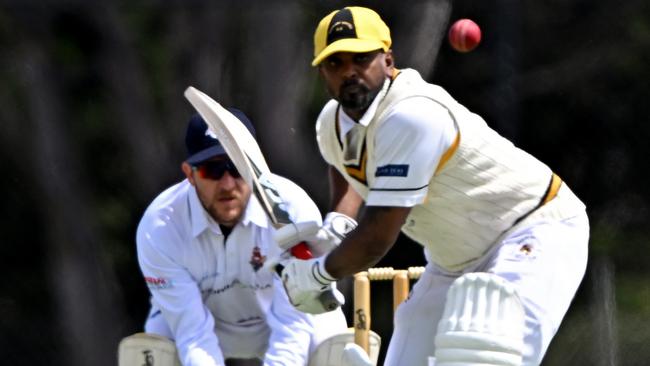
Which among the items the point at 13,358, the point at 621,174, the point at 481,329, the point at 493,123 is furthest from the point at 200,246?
the point at 621,174

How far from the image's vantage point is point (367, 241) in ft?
15.8

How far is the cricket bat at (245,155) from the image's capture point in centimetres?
536

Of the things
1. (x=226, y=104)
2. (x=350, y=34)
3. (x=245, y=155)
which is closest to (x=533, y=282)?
(x=350, y=34)

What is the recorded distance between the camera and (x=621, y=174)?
1001 cm

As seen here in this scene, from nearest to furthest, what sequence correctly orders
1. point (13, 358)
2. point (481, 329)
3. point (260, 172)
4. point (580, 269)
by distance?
point (481, 329)
point (580, 269)
point (260, 172)
point (13, 358)

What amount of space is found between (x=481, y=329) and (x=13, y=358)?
17.1 ft

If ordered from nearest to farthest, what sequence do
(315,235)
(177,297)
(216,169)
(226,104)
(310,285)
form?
(310,285) → (315,235) → (216,169) → (177,297) → (226,104)

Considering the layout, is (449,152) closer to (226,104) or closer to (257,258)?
(257,258)

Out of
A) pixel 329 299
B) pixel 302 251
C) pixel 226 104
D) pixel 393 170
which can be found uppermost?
pixel 226 104

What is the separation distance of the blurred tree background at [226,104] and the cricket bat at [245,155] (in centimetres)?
273

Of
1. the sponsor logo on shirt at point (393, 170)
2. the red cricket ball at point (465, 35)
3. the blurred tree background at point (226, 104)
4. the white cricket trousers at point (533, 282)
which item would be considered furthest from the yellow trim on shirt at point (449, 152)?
the blurred tree background at point (226, 104)

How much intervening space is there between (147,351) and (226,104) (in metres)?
2.73

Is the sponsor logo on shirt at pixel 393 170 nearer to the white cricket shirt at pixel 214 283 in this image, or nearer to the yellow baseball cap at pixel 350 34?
the yellow baseball cap at pixel 350 34

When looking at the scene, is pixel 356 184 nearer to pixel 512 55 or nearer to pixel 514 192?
pixel 514 192
